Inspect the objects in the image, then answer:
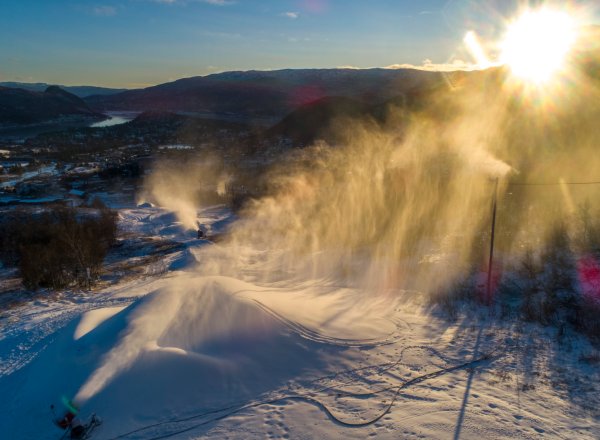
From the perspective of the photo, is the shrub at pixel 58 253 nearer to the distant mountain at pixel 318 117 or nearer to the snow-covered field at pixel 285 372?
the snow-covered field at pixel 285 372

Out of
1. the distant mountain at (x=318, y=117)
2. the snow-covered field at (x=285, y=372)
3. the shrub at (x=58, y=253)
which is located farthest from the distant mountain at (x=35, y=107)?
the snow-covered field at (x=285, y=372)

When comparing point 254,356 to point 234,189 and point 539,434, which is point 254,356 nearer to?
point 539,434

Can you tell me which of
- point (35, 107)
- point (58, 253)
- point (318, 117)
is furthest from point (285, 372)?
point (35, 107)

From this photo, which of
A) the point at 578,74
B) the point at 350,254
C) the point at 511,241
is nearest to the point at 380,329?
the point at 350,254

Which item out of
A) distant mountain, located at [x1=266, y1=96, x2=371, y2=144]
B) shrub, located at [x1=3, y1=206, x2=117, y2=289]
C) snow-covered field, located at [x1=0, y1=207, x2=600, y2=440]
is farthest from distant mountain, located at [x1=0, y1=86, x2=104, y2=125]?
snow-covered field, located at [x1=0, y1=207, x2=600, y2=440]

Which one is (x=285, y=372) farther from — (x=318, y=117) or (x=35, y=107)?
(x=35, y=107)

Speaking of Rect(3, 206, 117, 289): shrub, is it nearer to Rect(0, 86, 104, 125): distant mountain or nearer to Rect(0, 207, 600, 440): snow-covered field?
Rect(0, 207, 600, 440): snow-covered field
